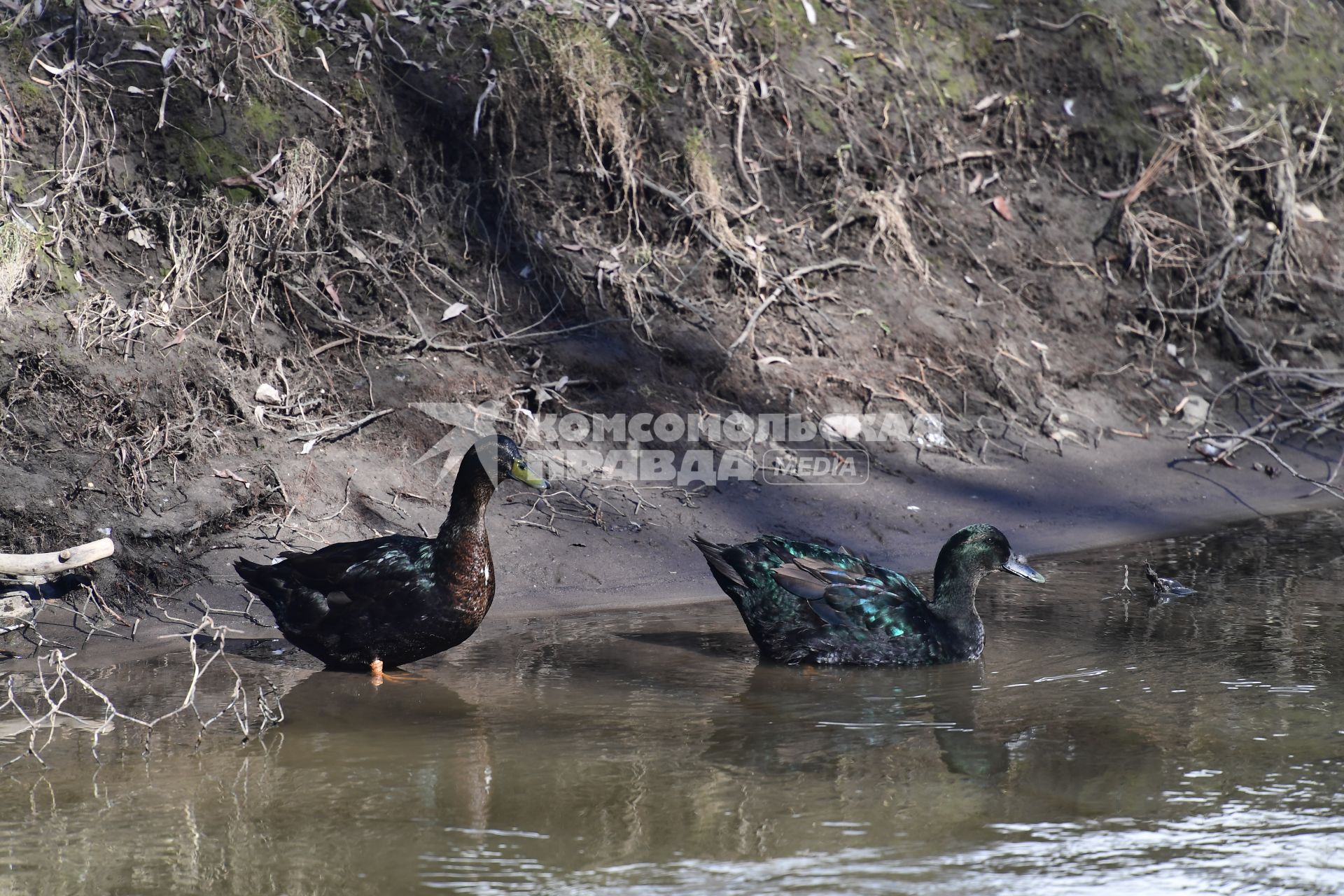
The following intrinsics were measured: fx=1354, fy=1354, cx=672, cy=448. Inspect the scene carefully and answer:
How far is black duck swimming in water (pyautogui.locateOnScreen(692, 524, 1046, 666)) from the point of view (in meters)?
6.32

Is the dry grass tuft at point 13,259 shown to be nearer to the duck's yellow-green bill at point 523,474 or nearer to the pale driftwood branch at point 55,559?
the pale driftwood branch at point 55,559

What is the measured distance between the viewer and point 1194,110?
470 inches

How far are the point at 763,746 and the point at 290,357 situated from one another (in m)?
4.67

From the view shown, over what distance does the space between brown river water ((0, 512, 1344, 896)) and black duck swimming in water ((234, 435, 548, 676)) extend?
0.18m

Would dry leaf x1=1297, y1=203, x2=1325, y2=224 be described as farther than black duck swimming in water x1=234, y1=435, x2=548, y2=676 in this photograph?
Yes

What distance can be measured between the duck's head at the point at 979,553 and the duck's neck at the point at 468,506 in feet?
7.41

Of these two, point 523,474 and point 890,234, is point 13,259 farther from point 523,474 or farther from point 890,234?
point 890,234

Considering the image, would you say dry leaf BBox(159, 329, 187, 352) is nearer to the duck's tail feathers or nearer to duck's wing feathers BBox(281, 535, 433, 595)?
duck's wing feathers BBox(281, 535, 433, 595)

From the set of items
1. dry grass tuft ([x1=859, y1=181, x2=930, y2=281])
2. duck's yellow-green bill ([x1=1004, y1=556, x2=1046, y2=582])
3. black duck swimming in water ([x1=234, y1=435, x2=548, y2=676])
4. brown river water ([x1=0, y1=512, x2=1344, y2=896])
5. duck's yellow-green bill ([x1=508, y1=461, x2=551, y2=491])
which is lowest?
brown river water ([x1=0, y1=512, x2=1344, y2=896])

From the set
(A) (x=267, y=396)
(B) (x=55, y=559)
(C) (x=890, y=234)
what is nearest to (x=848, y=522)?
(C) (x=890, y=234)

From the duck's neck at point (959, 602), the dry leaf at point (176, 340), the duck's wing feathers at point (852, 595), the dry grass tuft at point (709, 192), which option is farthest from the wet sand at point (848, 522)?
the dry grass tuft at point (709, 192)

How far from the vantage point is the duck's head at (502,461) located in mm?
6348

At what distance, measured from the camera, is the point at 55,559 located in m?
5.99

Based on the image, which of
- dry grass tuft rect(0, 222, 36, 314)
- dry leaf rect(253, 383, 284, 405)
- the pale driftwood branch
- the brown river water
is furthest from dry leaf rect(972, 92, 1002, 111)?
the pale driftwood branch
